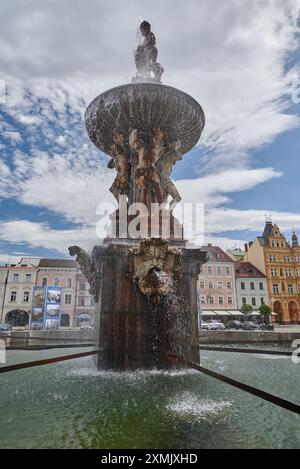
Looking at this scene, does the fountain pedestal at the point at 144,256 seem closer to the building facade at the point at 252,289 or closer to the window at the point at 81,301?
the window at the point at 81,301

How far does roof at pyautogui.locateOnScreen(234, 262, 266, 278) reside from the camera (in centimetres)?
5119

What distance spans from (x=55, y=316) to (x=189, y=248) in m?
20.9

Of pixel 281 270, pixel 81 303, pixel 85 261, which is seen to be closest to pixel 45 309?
pixel 85 261

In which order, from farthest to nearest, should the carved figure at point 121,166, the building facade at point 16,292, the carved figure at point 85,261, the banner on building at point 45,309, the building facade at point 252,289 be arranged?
the building facade at point 16,292, the building facade at point 252,289, the banner on building at point 45,309, the carved figure at point 121,166, the carved figure at point 85,261

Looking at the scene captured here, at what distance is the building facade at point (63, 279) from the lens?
1870 inches

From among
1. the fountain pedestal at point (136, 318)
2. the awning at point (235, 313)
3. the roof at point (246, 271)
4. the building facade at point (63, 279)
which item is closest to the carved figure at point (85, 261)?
the fountain pedestal at point (136, 318)

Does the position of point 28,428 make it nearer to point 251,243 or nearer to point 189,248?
point 189,248

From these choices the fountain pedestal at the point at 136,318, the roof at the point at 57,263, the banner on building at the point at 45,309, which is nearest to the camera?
the fountain pedestal at the point at 136,318

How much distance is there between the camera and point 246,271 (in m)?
52.4

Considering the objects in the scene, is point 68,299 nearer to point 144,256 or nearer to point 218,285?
point 218,285

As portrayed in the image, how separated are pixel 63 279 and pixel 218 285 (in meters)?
23.5

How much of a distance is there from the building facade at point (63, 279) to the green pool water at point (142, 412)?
4323cm

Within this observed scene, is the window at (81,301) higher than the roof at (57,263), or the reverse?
the roof at (57,263)

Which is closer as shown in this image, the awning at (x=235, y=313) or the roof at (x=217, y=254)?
the awning at (x=235, y=313)
